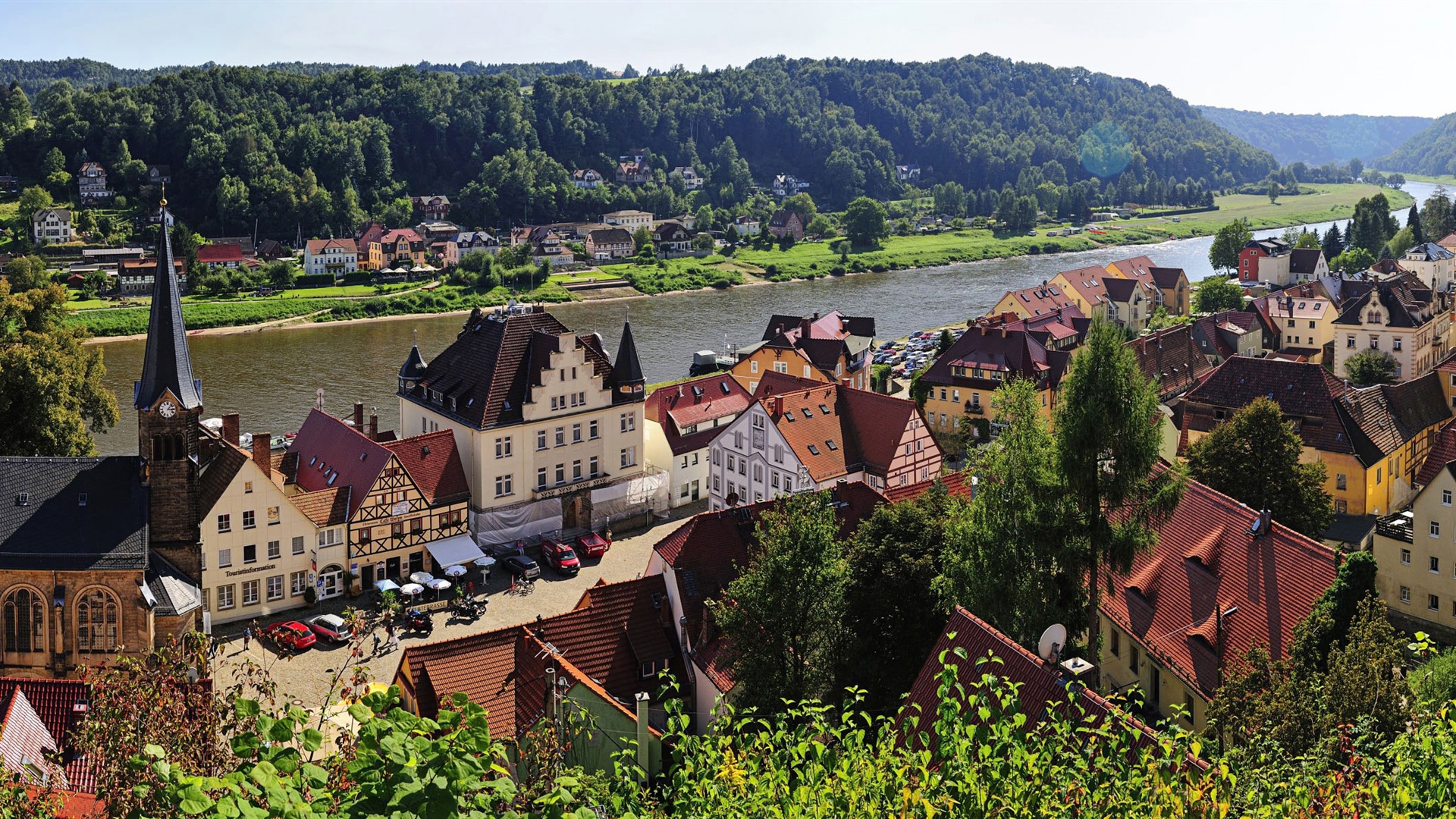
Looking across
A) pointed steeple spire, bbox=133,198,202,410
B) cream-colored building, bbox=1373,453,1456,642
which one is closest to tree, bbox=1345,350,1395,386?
cream-colored building, bbox=1373,453,1456,642

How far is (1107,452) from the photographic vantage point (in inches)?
827

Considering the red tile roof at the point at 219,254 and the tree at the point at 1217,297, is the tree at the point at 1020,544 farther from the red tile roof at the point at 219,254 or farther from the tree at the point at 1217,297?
the red tile roof at the point at 219,254

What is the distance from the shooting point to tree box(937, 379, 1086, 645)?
1959 centimetres

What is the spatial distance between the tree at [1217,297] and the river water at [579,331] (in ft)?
45.2

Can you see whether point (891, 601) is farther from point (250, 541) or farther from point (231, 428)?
point (231, 428)

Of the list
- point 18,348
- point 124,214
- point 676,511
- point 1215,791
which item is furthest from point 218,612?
point 124,214

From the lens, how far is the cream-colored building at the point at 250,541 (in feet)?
90.3

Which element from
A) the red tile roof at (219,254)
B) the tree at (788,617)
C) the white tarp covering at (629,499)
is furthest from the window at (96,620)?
the red tile roof at (219,254)

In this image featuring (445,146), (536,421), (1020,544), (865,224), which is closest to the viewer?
(1020,544)

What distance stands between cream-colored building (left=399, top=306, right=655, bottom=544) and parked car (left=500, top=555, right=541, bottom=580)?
73.4 inches

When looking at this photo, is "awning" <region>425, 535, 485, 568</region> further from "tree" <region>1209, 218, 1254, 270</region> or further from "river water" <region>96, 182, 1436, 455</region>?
"tree" <region>1209, 218, 1254, 270</region>

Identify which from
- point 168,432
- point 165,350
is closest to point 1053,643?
point 168,432

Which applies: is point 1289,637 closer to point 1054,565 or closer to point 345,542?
point 1054,565

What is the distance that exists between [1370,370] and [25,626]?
143 ft
